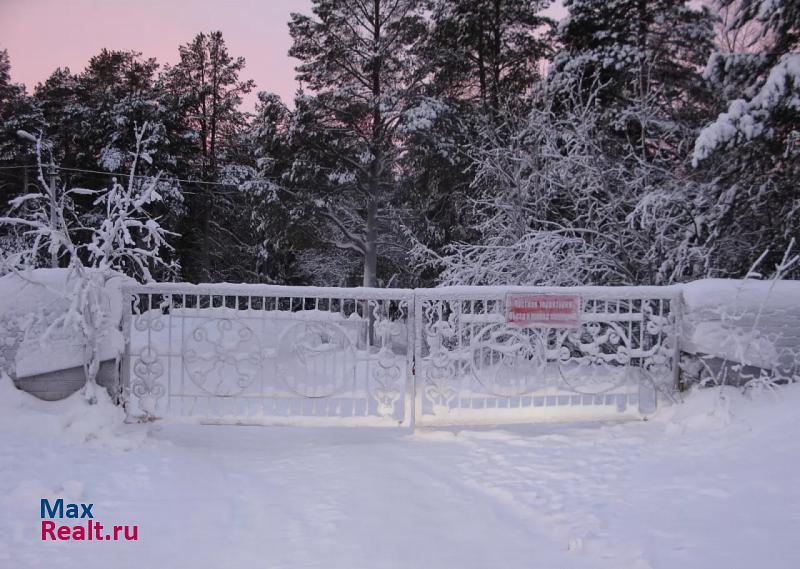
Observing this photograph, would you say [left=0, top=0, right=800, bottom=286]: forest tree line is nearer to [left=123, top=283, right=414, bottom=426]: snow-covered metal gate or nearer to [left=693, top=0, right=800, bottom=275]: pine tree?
[left=693, top=0, right=800, bottom=275]: pine tree

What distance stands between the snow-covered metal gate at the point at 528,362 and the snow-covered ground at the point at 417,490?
10.7 inches

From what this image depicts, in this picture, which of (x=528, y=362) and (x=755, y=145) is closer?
(x=528, y=362)

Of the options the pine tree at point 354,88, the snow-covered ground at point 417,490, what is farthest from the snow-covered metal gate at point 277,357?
the pine tree at point 354,88

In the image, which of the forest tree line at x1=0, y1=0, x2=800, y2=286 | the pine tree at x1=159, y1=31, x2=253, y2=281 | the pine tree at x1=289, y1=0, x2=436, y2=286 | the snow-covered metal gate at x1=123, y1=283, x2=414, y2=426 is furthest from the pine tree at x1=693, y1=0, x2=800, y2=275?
the pine tree at x1=159, y1=31, x2=253, y2=281

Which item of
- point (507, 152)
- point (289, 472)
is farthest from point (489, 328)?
point (507, 152)

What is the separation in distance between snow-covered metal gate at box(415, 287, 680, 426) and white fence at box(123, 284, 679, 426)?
14 millimetres

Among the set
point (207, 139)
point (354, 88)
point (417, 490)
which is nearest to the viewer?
point (417, 490)

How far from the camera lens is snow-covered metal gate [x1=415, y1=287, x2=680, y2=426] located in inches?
216

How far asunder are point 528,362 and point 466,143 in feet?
42.3

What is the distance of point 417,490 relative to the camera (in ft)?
13.3

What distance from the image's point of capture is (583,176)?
982 cm

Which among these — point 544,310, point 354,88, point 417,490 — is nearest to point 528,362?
point 544,310

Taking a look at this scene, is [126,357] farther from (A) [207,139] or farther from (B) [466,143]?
(A) [207,139]

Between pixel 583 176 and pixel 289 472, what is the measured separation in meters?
7.78
